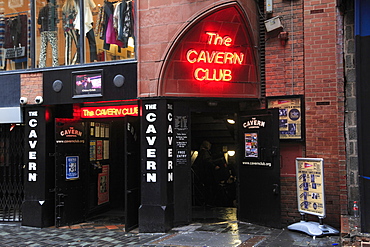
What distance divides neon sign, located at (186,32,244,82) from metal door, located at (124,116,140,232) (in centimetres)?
187

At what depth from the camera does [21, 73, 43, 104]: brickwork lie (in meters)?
10.7

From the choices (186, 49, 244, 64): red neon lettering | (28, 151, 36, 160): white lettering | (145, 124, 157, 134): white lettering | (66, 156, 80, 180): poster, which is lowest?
(66, 156, 80, 180): poster

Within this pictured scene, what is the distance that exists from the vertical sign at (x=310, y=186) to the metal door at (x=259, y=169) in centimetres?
48

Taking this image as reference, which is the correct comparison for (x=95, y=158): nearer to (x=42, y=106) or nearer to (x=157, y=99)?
(x=42, y=106)

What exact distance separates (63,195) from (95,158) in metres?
1.83

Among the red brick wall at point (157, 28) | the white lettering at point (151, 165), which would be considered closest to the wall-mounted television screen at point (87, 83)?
the red brick wall at point (157, 28)

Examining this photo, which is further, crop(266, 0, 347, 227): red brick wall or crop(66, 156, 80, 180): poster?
crop(66, 156, 80, 180): poster

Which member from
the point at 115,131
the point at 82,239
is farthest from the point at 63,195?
the point at 115,131

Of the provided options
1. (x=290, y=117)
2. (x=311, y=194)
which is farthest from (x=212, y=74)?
(x=311, y=194)

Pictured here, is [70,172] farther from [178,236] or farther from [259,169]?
[259,169]

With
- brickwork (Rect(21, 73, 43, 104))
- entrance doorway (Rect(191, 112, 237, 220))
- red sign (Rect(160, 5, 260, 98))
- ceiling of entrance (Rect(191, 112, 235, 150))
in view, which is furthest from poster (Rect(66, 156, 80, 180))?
ceiling of entrance (Rect(191, 112, 235, 150))

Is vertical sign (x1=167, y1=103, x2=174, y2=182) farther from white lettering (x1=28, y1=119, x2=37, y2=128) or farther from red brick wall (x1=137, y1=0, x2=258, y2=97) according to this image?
white lettering (x1=28, y1=119, x2=37, y2=128)

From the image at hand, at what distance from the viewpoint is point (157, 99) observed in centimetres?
927

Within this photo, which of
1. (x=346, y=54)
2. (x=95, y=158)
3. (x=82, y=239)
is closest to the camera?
(x=346, y=54)
